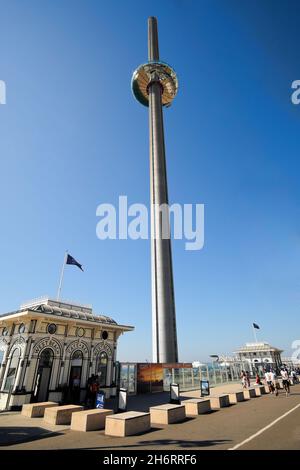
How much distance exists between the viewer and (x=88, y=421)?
11.1m

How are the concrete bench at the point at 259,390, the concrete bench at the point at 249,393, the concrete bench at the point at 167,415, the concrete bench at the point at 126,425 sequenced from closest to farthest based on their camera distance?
the concrete bench at the point at 126,425 < the concrete bench at the point at 167,415 < the concrete bench at the point at 249,393 < the concrete bench at the point at 259,390

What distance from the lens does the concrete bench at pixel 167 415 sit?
12.3 m

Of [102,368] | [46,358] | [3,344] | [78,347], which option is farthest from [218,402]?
[3,344]

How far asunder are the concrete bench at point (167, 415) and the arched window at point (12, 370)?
32.2 ft

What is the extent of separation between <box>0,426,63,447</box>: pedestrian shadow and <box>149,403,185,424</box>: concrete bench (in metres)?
4.34

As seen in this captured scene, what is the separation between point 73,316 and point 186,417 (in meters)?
10.6

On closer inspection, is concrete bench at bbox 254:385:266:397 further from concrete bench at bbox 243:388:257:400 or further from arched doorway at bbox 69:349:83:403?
arched doorway at bbox 69:349:83:403

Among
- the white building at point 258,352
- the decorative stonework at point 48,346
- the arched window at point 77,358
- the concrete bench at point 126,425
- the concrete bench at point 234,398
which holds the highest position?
the white building at point 258,352

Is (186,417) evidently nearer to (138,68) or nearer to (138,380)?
(138,380)

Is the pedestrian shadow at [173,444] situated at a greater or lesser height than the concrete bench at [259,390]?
lesser

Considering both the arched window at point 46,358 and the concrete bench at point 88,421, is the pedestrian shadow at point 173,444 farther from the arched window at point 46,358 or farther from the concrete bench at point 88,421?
the arched window at point 46,358

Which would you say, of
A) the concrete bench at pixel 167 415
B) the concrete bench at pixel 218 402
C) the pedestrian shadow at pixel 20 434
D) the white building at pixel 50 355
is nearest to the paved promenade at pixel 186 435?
the pedestrian shadow at pixel 20 434

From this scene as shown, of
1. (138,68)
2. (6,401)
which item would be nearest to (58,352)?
(6,401)

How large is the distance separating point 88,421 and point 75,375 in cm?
919
